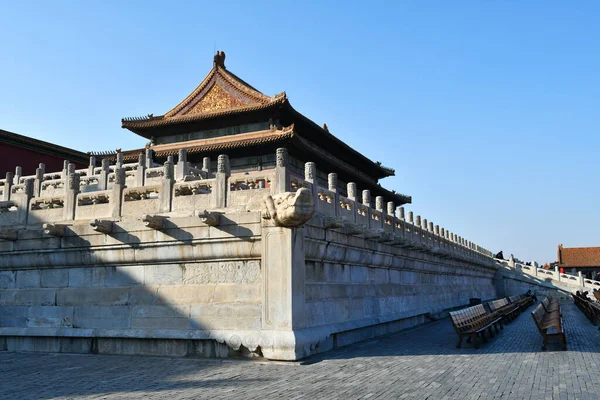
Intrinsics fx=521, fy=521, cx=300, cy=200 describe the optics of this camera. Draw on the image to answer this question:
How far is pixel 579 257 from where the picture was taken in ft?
187

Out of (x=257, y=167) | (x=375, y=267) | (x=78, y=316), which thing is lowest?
(x=78, y=316)

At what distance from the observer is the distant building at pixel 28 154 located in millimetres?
28906

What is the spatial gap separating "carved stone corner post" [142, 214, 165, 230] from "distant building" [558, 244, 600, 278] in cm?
5476

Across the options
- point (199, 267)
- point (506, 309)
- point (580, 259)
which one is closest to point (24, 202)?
point (199, 267)

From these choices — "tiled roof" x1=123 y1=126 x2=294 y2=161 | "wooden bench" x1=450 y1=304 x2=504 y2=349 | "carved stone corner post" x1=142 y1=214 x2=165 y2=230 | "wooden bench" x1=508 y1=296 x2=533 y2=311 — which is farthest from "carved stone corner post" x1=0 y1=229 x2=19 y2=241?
"wooden bench" x1=508 y1=296 x2=533 y2=311

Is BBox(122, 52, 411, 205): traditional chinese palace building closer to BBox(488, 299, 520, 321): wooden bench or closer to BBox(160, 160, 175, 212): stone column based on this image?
BBox(488, 299, 520, 321): wooden bench

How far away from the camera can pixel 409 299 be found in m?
18.0

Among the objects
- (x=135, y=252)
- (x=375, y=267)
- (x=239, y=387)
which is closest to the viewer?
(x=239, y=387)

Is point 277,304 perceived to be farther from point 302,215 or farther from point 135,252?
point 135,252

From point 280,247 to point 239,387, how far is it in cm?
314

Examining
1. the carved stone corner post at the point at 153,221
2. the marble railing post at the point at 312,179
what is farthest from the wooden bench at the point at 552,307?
the carved stone corner post at the point at 153,221

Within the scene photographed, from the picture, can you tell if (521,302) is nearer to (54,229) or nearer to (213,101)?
(213,101)

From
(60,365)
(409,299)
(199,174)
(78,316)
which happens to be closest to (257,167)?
(199,174)

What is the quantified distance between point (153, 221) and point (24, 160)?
23.2 m
